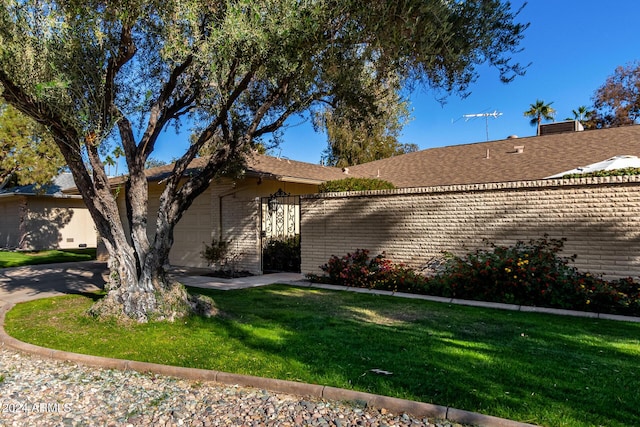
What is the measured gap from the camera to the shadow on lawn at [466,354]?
349 cm

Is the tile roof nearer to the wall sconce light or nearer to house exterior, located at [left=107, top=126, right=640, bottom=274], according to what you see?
house exterior, located at [left=107, top=126, right=640, bottom=274]

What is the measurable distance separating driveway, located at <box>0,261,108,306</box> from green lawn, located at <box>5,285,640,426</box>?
164 centimetres

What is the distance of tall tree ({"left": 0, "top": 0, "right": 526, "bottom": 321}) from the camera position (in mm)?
5805

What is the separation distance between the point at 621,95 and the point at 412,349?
27.5 metres

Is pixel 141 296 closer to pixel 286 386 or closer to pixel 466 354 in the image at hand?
pixel 286 386

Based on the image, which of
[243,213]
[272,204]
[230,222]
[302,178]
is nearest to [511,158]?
[302,178]

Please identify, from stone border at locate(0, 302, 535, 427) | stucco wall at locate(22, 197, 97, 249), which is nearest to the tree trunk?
stone border at locate(0, 302, 535, 427)

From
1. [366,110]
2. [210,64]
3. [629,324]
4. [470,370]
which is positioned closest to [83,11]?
[210,64]

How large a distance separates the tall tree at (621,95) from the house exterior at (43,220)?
1245 inches

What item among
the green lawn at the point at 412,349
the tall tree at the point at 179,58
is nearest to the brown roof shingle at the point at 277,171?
the tall tree at the point at 179,58

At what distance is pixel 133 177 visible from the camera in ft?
22.9

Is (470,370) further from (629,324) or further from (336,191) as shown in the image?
(336,191)

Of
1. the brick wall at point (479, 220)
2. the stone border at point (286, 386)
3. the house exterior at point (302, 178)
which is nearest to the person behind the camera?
the stone border at point (286, 386)

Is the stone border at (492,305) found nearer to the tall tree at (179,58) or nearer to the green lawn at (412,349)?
the green lawn at (412,349)
